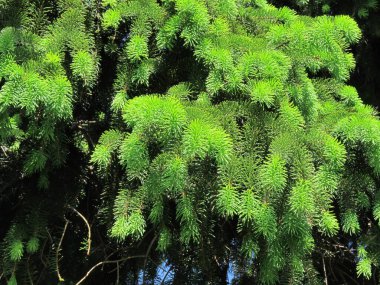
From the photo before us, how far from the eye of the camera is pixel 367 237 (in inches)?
72.6

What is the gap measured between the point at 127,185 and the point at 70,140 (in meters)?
0.47

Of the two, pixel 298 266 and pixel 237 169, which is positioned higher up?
pixel 237 169

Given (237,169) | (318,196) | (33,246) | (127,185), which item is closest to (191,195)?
(237,169)

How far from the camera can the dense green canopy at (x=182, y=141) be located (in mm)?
1375

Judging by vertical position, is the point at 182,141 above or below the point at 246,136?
below

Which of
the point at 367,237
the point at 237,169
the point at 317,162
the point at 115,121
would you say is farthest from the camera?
the point at 367,237

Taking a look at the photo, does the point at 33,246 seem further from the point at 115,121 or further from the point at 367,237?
the point at 367,237

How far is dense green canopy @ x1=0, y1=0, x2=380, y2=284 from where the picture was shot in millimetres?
1375

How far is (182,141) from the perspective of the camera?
4.39ft

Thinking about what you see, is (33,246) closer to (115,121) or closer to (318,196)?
(115,121)

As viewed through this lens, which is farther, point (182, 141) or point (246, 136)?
point (246, 136)

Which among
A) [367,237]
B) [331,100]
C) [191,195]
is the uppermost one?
[331,100]

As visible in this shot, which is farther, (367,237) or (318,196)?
(367,237)

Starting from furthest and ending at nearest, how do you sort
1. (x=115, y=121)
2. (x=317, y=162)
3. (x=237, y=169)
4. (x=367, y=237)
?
1. (x=367, y=237)
2. (x=115, y=121)
3. (x=317, y=162)
4. (x=237, y=169)
